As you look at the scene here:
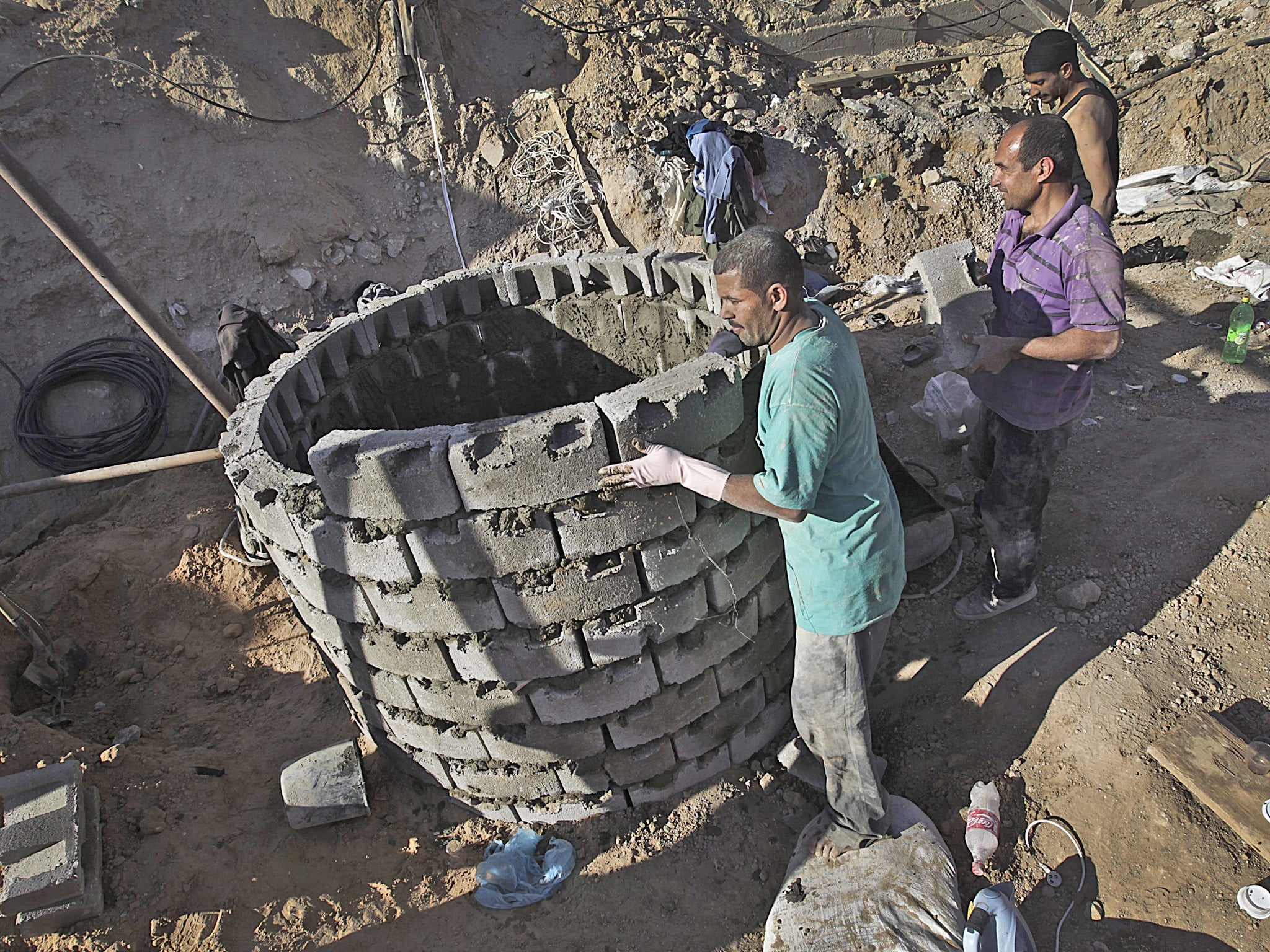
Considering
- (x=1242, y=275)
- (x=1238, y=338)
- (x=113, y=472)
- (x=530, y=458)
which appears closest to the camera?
(x=530, y=458)

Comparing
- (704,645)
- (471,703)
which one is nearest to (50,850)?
(471,703)

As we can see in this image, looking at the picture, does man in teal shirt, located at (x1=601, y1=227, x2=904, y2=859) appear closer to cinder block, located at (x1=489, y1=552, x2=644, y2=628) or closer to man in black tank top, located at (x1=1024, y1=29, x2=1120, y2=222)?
cinder block, located at (x1=489, y1=552, x2=644, y2=628)

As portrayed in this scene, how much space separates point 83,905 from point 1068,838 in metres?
4.53

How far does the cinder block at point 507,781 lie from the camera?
3816 mm

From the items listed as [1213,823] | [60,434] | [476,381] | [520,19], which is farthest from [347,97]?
[1213,823]


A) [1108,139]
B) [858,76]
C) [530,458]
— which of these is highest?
[858,76]

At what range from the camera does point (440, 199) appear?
35.5 ft

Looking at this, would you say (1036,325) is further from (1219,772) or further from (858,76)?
(858,76)

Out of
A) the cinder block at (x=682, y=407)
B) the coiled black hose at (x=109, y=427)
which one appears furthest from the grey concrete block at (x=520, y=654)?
the coiled black hose at (x=109, y=427)

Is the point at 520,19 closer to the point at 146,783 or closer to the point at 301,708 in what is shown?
the point at 301,708

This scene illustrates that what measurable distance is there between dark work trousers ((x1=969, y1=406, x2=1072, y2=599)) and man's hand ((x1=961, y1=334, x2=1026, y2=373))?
0.50m

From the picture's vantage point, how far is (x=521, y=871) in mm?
3846

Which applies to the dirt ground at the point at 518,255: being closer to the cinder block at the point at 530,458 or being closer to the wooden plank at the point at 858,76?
the wooden plank at the point at 858,76

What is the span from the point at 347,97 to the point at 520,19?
2.81m
